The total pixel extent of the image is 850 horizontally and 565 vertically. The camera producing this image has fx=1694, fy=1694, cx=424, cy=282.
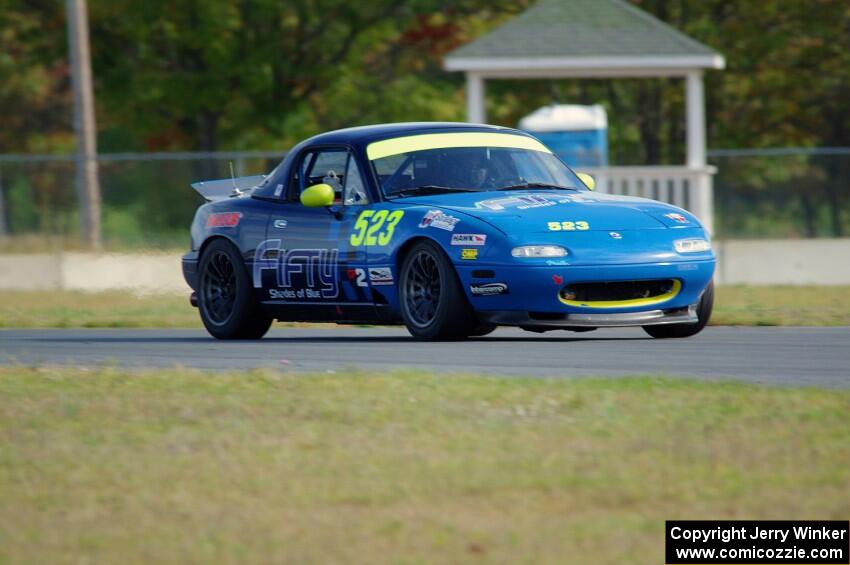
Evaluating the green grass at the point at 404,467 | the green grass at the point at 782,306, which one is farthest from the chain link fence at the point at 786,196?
the green grass at the point at 404,467

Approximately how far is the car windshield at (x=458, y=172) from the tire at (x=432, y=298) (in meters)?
0.74

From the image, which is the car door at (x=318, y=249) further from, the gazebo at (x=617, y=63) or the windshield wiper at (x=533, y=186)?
the gazebo at (x=617, y=63)

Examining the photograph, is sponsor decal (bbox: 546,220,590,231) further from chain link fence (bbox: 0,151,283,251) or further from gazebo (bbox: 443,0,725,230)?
chain link fence (bbox: 0,151,283,251)

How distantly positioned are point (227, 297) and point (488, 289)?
2.89 metres

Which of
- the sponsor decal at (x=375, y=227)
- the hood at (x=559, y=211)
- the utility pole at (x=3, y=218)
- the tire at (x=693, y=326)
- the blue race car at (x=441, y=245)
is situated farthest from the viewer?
the utility pole at (x=3, y=218)

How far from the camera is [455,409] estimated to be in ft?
24.3

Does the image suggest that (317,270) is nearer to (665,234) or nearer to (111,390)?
(665,234)

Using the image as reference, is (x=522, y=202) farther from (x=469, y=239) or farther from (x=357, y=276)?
(x=357, y=276)

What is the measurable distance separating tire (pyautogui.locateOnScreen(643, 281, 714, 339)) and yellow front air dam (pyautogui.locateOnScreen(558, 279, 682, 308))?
56 cm

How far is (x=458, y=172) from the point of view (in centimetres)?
1129

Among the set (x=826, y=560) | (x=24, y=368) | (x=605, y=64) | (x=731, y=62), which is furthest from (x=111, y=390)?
(x=731, y=62)

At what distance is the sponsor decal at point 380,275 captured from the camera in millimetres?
10750

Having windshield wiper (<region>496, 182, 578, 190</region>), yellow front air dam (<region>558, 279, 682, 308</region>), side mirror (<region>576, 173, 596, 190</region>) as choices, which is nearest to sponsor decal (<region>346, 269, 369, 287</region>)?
windshield wiper (<region>496, 182, 578, 190</region>)

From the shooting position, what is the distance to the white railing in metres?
23.9
